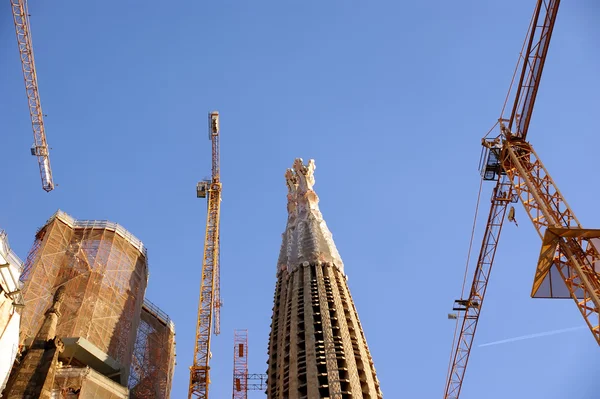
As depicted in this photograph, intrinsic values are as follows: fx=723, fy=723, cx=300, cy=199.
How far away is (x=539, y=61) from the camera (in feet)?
163

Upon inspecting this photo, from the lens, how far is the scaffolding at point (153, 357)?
71.8 meters

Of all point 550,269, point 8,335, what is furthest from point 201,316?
point 550,269

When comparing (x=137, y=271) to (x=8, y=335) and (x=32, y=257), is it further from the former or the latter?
(x=8, y=335)

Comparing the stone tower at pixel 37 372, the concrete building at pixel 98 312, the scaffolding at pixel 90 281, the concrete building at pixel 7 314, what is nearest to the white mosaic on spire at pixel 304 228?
the scaffolding at pixel 90 281

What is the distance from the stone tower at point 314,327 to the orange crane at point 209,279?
8.32 m

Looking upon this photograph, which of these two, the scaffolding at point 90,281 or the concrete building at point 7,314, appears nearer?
the concrete building at point 7,314

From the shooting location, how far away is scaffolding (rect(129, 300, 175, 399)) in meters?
71.8

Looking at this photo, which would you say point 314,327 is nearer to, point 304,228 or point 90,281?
point 304,228

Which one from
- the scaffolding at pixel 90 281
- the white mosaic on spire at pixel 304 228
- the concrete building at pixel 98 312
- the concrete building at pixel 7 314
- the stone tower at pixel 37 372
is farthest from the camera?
the white mosaic on spire at pixel 304 228

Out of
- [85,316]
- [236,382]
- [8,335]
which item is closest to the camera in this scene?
[8,335]

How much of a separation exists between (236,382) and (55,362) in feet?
114

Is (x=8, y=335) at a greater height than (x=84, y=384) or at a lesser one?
lesser

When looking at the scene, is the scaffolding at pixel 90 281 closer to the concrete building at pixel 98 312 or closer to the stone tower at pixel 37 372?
the concrete building at pixel 98 312

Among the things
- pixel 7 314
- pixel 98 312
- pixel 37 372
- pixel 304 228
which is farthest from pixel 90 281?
pixel 7 314
